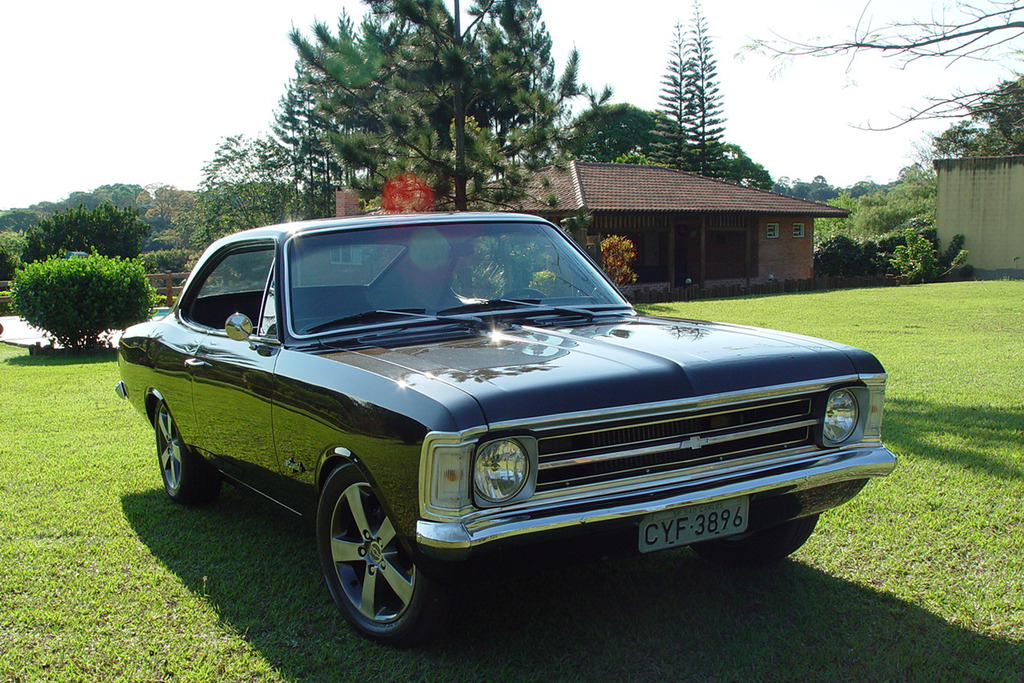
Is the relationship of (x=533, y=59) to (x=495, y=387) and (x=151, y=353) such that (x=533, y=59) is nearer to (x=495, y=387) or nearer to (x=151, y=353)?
(x=151, y=353)

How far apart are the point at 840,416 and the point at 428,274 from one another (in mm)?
1980

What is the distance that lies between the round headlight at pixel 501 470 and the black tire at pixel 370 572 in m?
0.39

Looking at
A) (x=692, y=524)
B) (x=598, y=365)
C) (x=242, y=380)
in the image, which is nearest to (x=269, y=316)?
(x=242, y=380)

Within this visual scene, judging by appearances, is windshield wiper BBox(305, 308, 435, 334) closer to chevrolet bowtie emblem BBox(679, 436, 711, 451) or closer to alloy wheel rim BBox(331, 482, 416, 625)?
alloy wheel rim BBox(331, 482, 416, 625)

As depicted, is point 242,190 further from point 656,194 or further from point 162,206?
point 162,206

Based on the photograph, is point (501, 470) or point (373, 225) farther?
point (373, 225)

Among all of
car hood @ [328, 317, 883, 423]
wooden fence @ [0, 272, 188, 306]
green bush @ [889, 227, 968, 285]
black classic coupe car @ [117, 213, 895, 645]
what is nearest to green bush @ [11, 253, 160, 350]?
wooden fence @ [0, 272, 188, 306]

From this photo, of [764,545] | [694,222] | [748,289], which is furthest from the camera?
[694,222]

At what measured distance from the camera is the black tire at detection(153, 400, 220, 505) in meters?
5.28

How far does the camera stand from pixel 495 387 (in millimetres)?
3002

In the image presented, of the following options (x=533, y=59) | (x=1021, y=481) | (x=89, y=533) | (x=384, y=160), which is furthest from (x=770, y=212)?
(x=89, y=533)

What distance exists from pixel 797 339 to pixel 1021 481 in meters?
2.82

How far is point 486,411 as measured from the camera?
2.88 m

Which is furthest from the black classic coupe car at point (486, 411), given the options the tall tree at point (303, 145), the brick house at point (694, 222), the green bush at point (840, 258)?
the tall tree at point (303, 145)
